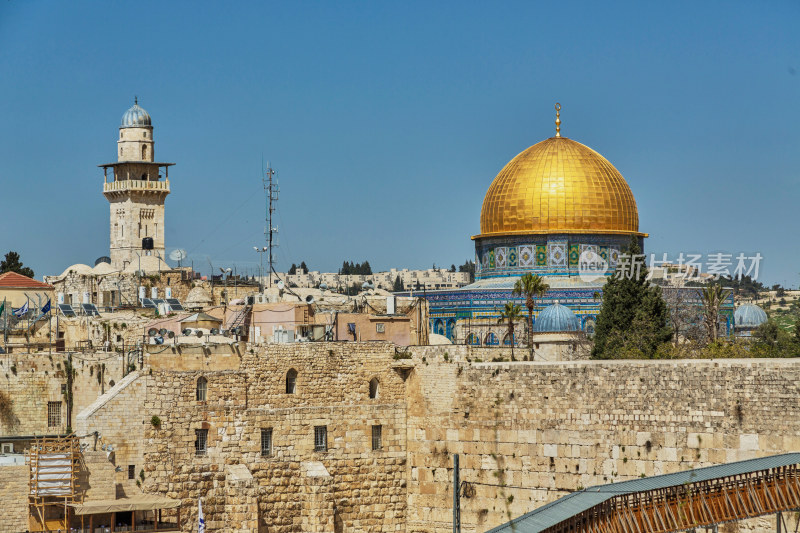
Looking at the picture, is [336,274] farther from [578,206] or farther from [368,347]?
[368,347]

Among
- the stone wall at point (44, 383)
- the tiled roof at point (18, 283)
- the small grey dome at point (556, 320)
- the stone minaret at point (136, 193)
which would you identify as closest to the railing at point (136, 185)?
the stone minaret at point (136, 193)

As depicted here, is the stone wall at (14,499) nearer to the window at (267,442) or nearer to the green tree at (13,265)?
the window at (267,442)

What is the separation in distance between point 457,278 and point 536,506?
3926 inches

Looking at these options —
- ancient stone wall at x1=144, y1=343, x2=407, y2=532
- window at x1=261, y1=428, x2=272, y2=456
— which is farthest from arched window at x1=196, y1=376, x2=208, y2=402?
window at x1=261, y1=428, x2=272, y2=456

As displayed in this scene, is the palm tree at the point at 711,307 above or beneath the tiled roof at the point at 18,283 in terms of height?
beneath

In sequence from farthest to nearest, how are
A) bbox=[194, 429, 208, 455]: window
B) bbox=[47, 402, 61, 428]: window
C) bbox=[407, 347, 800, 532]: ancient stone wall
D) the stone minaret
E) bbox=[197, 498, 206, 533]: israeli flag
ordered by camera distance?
the stone minaret < bbox=[47, 402, 61, 428]: window < bbox=[194, 429, 208, 455]: window < bbox=[197, 498, 206, 533]: israeli flag < bbox=[407, 347, 800, 532]: ancient stone wall

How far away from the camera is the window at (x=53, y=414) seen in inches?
1297

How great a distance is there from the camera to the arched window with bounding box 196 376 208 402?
1227 inches

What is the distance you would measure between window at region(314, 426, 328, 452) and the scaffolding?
16.7 feet

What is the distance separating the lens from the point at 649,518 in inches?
1033

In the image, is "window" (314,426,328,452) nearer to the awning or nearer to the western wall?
the western wall

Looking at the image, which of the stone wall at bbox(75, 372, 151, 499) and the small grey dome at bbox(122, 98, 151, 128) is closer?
the stone wall at bbox(75, 372, 151, 499)

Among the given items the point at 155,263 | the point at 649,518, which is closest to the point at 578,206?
the point at 155,263

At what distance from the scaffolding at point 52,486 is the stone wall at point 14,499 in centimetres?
14
